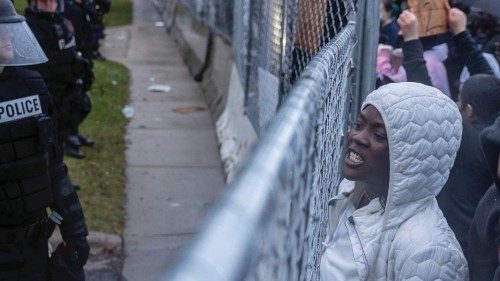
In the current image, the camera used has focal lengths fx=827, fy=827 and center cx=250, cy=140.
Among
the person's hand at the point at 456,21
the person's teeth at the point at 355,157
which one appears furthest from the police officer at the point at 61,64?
the person's teeth at the point at 355,157

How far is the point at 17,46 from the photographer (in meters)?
3.72

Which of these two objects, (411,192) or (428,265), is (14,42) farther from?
(428,265)

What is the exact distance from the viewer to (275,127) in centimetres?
118

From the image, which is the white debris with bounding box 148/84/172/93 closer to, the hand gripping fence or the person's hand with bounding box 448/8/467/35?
the person's hand with bounding box 448/8/467/35

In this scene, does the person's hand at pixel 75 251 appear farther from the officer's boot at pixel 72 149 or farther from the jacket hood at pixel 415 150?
the officer's boot at pixel 72 149

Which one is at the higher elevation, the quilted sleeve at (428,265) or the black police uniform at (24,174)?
the quilted sleeve at (428,265)

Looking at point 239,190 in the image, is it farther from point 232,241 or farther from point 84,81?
point 84,81

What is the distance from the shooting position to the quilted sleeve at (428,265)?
217 centimetres

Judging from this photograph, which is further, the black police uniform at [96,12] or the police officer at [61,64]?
the black police uniform at [96,12]

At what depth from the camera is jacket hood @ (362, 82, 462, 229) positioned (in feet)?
7.53

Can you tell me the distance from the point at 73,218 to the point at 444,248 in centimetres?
234

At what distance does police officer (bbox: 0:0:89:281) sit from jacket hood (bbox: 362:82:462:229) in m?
1.91

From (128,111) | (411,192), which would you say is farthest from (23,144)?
(128,111)

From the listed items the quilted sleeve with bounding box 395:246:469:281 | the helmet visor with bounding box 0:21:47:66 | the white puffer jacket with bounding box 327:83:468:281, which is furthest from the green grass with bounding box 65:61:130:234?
the quilted sleeve with bounding box 395:246:469:281
